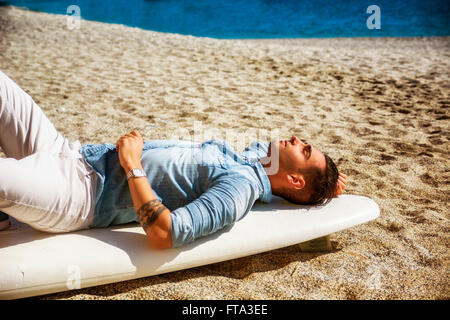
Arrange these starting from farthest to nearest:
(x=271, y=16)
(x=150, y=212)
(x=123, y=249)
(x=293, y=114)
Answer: (x=271, y=16)
(x=293, y=114)
(x=123, y=249)
(x=150, y=212)

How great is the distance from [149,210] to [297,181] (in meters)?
0.91

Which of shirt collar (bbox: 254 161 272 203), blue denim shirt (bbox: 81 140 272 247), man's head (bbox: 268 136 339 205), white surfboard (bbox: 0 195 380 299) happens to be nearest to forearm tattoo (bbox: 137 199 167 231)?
blue denim shirt (bbox: 81 140 272 247)

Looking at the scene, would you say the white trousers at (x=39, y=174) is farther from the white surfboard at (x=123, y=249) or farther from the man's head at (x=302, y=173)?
the man's head at (x=302, y=173)

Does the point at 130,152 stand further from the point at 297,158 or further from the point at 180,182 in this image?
the point at 297,158

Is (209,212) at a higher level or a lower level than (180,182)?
lower

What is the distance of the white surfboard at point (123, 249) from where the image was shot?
167cm

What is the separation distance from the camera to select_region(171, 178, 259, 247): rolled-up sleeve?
1616 millimetres

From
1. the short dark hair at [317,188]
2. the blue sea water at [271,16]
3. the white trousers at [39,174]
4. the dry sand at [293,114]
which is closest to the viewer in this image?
the white trousers at [39,174]

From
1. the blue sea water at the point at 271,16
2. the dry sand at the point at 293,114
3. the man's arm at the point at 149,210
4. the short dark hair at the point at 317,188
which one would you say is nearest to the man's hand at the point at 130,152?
the man's arm at the point at 149,210

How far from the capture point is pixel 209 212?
1655 mm

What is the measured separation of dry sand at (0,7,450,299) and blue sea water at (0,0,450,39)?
20.0ft

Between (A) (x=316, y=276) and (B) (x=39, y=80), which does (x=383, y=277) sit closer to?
(A) (x=316, y=276)

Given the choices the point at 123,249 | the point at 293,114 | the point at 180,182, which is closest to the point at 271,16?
the point at 293,114

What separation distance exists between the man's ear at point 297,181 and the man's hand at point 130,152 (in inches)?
34.9
